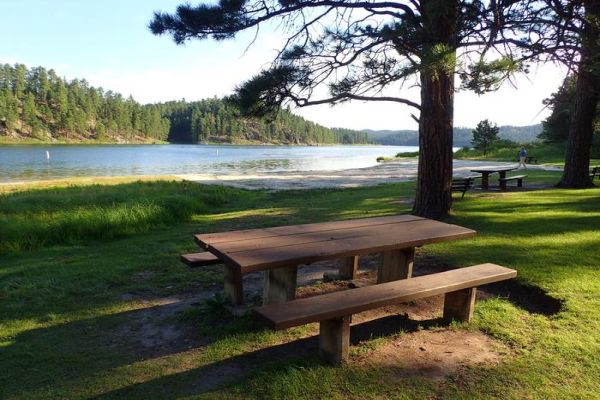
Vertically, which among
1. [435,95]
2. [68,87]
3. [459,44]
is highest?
[68,87]

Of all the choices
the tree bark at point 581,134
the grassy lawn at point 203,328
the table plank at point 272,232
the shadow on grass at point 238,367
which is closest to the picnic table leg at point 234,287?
the grassy lawn at point 203,328

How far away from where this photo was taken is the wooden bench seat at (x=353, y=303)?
2.59m

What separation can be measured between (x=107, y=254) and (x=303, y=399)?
4636mm

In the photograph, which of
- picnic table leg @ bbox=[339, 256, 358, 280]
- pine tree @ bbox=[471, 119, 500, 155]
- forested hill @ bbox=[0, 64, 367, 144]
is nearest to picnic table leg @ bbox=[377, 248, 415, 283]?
picnic table leg @ bbox=[339, 256, 358, 280]

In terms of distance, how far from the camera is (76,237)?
7.45 m

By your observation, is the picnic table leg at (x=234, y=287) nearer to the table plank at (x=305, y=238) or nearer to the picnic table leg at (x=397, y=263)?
the table plank at (x=305, y=238)

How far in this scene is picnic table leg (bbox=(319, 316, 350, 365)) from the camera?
2.87 metres

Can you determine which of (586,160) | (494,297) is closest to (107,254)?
(494,297)

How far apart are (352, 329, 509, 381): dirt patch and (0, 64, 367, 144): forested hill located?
82.9 meters

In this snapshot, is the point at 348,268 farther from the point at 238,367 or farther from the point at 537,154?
the point at 537,154

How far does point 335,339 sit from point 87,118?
124 metres

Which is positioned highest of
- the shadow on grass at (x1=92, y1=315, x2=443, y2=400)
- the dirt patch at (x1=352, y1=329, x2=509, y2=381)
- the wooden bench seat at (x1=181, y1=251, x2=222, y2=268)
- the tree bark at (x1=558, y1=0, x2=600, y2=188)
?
the tree bark at (x1=558, y1=0, x2=600, y2=188)

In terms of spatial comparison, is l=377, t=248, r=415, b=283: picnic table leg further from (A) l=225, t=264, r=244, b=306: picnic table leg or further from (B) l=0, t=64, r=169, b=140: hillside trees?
(B) l=0, t=64, r=169, b=140: hillside trees

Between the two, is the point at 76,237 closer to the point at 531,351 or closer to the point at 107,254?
the point at 107,254
